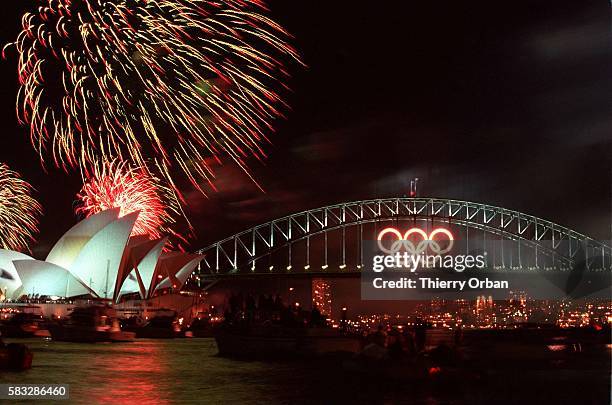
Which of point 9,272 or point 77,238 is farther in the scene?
point 9,272

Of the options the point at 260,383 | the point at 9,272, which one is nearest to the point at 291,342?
the point at 260,383

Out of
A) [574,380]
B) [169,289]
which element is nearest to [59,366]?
[574,380]

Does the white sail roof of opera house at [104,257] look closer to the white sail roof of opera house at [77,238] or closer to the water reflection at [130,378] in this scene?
the white sail roof of opera house at [77,238]

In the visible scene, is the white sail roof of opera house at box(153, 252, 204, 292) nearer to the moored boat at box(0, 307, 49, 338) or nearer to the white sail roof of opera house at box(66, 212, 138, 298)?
the white sail roof of opera house at box(66, 212, 138, 298)

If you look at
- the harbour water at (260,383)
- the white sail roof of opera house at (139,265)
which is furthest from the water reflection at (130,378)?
the white sail roof of opera house at (139,265)

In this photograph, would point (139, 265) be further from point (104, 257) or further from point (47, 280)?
point (47, 280)

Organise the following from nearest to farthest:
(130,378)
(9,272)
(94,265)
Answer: (130,378), (94,265), (9,272)

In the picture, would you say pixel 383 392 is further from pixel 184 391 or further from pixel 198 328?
pixel 198 328
